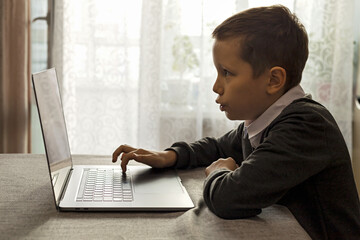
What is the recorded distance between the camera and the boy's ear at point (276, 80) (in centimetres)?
107

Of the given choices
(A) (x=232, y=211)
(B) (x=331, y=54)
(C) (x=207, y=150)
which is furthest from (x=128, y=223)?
(B) (x=331, y=54)

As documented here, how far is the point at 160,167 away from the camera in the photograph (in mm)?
1258

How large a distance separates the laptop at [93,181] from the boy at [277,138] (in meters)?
0.07

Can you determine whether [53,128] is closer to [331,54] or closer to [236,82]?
[236,82]

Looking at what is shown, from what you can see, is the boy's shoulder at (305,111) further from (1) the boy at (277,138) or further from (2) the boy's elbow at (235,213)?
(2) the boy's elbow at (235,213)

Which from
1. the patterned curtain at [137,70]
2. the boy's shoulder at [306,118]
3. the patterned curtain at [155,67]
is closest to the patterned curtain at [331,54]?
the patterned curtain at [155,67]

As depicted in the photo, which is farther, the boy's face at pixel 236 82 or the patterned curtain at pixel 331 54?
the patterned curtain at pixel 331 54

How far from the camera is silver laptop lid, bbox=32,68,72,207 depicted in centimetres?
97

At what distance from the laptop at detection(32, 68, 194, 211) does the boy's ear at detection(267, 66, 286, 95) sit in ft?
0.94

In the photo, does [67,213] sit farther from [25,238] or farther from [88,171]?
[88,171]

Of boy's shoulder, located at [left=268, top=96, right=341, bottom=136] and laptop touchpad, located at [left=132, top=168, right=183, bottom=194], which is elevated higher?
boy's shoulder, located at [left=268, top=96, right=341, bottom=136]

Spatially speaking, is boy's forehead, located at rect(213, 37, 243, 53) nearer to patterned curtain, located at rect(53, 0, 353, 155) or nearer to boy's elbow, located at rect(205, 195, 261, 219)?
boy's elbow, located at rect(205, 195, 261, 219)

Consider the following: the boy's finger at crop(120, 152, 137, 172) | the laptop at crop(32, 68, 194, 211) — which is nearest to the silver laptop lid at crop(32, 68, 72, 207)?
the laptop at crop(32, 68, 194, 211)

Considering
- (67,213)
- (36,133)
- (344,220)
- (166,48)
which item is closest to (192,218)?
(67,213)
